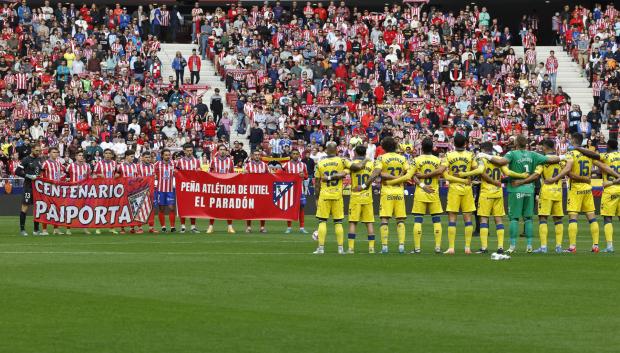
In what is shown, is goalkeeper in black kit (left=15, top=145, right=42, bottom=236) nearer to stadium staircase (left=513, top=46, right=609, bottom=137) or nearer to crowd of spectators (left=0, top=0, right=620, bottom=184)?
crowd of spectators (left=0, top=0, right=620, bottom=184)

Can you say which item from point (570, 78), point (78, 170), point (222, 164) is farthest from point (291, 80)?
point (78, 170)

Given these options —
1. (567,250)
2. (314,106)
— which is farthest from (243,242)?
(314,106)

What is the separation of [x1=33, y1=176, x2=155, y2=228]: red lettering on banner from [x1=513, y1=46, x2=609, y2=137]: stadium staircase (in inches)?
1065

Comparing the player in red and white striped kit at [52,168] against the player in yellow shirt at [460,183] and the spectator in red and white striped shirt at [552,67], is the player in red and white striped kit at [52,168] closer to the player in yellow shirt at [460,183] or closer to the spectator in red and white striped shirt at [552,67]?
the player in yellow shirt at [460,183]

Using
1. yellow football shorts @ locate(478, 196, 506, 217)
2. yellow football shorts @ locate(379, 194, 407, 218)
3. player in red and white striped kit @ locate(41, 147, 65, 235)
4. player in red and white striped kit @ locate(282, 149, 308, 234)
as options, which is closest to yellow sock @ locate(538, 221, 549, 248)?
yellow football shorts @ locate(478, 196, 506, 217)

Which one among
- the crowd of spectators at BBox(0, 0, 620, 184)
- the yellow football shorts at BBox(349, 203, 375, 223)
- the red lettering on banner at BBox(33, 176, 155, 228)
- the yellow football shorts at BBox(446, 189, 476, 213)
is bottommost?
the red lettering on banner at BBox(33, 176, 155, 228)

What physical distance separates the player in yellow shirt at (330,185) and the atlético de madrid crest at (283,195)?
8.82m

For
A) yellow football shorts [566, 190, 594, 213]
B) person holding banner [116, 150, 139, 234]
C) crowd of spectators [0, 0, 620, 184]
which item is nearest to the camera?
yellow football shorts [566, 190, 594, 213]

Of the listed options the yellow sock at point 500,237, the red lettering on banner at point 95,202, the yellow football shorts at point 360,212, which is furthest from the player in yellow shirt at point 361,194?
the red lettering on banner at point 95,202

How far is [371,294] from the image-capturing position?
681 inches

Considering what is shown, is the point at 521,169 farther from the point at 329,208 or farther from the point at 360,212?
the point at 329,208

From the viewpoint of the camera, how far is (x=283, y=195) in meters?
32.6

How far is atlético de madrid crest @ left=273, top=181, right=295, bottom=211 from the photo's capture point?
3253 cm

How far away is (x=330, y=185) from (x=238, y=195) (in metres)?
9.42
